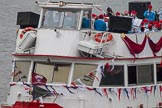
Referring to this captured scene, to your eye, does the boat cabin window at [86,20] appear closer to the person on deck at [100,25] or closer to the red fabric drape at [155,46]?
the person on deck at [100,25]

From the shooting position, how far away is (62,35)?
22.6m

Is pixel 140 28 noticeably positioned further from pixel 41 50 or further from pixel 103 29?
pixel 41 50

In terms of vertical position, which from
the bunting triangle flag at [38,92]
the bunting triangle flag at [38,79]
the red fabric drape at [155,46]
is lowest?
the bunting triangle flag at [38,92]

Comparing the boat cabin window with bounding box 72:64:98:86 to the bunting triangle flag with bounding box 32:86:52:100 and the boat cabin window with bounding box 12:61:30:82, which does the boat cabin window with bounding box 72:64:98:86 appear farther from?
the boat cabin window with bounding box 12:61:30:82

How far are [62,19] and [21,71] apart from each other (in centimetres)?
196

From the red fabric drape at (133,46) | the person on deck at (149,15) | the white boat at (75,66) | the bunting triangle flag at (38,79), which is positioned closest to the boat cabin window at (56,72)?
the white boat at (75,66)

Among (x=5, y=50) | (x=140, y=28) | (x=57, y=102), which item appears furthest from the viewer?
(x=5, y=50)

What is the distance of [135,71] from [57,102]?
255cm

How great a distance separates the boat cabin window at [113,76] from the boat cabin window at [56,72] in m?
1.06

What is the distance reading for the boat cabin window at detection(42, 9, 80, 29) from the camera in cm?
2283

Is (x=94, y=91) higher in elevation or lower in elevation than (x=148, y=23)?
lower

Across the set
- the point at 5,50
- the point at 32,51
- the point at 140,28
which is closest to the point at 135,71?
the point at 140,28

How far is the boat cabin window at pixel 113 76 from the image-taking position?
22.5 m

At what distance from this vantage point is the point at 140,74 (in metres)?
23.3
